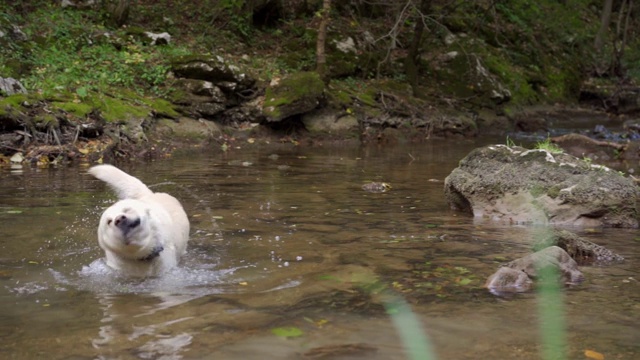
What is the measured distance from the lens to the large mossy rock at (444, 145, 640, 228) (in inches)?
297

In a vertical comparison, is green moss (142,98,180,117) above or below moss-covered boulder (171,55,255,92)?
below

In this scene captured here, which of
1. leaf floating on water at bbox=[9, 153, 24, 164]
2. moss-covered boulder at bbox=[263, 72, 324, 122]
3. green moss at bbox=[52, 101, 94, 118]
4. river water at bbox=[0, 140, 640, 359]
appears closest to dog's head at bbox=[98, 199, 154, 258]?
river water at bbox=[0, 140, 640, 359]

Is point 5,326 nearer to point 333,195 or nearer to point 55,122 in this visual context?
point 333,195

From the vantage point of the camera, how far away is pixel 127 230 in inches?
186

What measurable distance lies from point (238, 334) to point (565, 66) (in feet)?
90.0

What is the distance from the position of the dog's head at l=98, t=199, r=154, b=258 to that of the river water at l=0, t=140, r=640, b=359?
0.32 meters

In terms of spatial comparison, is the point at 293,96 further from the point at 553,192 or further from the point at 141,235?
Result: the point at 141,235

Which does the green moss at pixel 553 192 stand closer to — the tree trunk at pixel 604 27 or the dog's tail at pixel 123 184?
the dog's tail at pixel 123 184

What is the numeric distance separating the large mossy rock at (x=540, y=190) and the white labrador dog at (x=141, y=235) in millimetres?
3930

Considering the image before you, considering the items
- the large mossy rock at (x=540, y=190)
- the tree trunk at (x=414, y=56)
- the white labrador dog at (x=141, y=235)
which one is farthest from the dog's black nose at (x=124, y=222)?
the tree trunk at (x=414, y=56)

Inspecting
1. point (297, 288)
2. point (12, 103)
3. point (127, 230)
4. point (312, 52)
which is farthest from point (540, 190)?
point (312, 52)

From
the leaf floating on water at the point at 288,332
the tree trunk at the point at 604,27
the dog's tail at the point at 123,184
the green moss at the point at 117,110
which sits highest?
the tree trunk at the point at 604,27

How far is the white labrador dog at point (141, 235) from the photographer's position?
477cm

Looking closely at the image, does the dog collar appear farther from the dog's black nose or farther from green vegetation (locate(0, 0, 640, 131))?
green vegetation (locate(0, 0, 640, 131))
